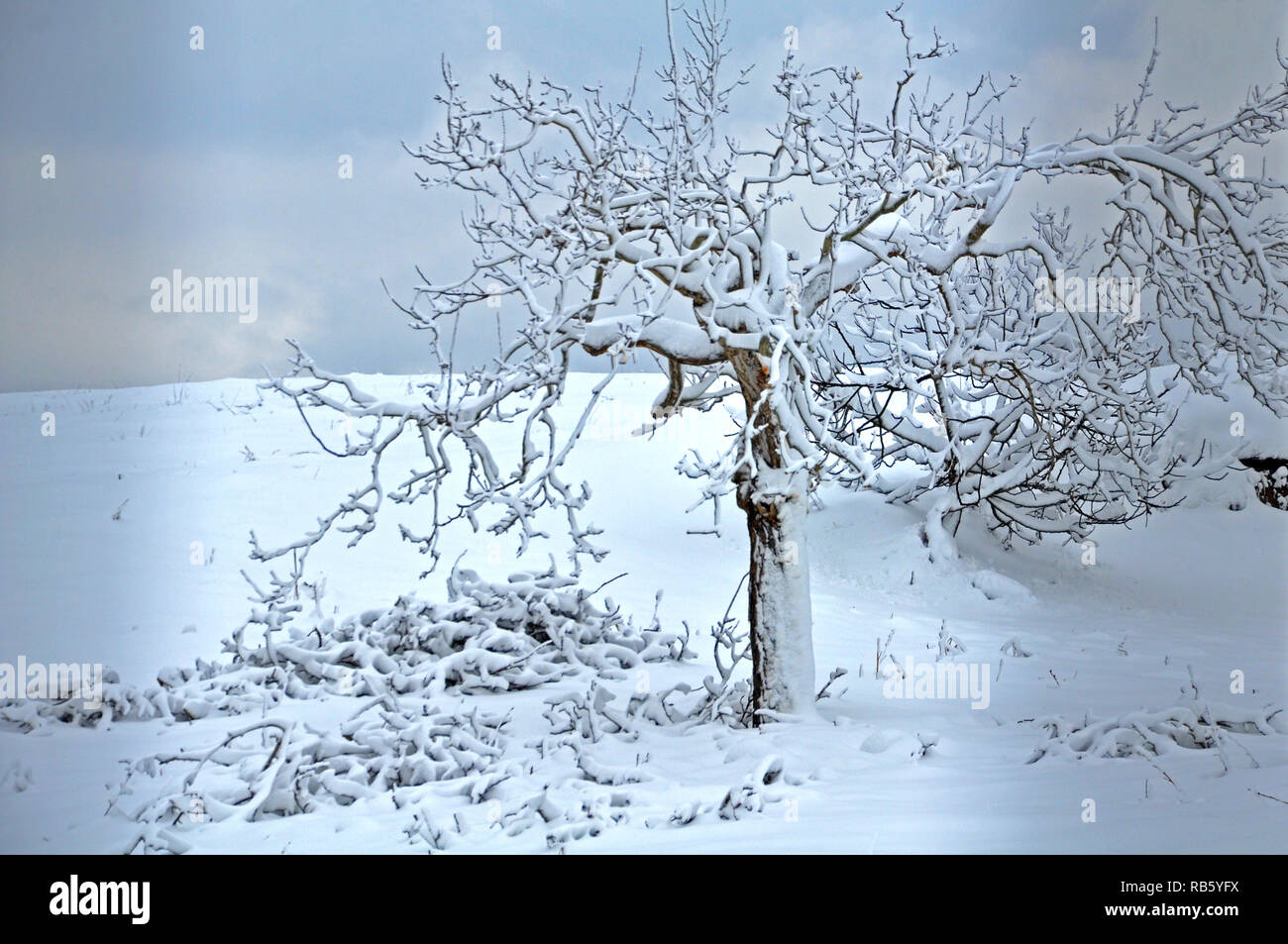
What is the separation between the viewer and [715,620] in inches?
408

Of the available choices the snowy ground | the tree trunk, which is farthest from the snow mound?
the tree trunk

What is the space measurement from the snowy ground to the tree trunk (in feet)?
0.94

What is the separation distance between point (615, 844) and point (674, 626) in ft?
19.1

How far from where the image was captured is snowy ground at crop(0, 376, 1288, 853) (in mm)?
4199

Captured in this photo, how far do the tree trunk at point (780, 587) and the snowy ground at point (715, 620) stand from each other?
286 mm

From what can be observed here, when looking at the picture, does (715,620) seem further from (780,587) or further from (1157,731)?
(1157,731)

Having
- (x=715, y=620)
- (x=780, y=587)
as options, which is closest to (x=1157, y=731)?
(x=780, y=587)

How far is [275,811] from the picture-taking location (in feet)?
16.1

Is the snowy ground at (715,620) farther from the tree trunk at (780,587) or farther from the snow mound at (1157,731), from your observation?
the tree trunk at (780,587)

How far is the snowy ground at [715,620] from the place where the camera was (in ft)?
13.8

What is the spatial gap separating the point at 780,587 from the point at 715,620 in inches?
161

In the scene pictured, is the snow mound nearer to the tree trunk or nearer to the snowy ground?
the snowy ground

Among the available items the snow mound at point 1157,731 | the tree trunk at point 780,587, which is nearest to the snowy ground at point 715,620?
the snow mound at point 1157,731
